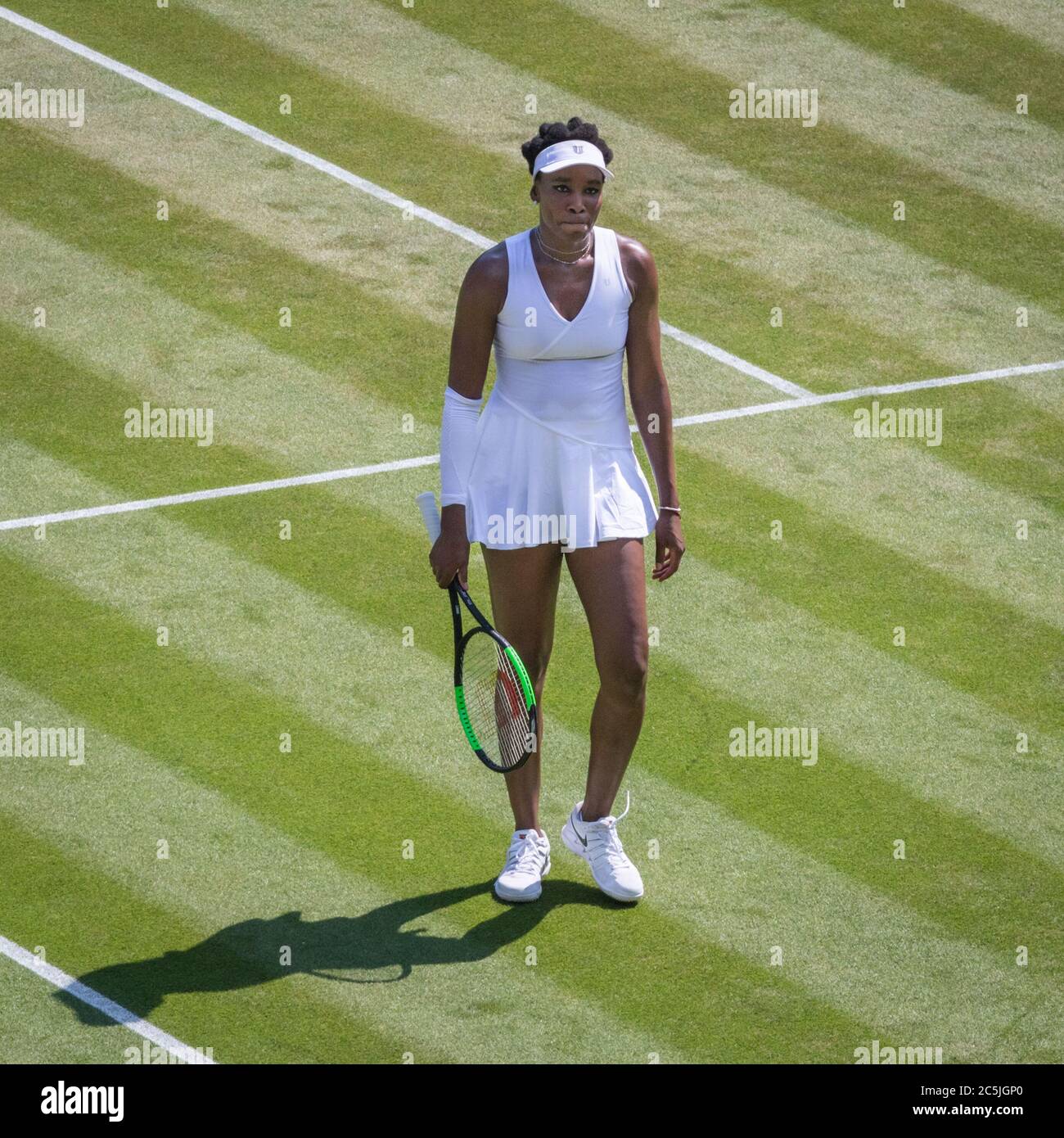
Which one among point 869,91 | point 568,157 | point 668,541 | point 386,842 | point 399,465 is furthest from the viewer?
point 869,91

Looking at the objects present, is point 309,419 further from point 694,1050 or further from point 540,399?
point 694,1050

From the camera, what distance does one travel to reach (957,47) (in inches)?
582

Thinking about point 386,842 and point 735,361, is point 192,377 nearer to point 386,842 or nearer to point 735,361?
point 735,361

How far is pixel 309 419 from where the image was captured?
10500 mm

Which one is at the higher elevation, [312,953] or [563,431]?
[563,431]

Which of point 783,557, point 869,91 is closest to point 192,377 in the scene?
point 783,557

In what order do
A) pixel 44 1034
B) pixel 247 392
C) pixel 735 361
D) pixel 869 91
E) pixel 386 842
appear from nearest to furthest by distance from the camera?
pixel 44 1034 < pixel 386 842 < pixel 247 392 < pixel 735 361 < pixel 869 91

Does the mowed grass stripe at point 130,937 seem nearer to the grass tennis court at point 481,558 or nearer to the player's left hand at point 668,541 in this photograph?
the grass tennis court at point 481,558

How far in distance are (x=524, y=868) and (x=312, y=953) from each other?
2.89 ft

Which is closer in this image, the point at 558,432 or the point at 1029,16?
the point at 558,432

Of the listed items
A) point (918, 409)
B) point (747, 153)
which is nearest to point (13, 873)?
point (918, 409)

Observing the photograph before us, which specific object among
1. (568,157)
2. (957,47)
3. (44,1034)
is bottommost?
(44,1034)

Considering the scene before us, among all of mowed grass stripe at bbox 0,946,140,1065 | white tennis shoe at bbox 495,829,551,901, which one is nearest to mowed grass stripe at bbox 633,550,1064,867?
white tennis shoe at bbox 495,829,551,901
